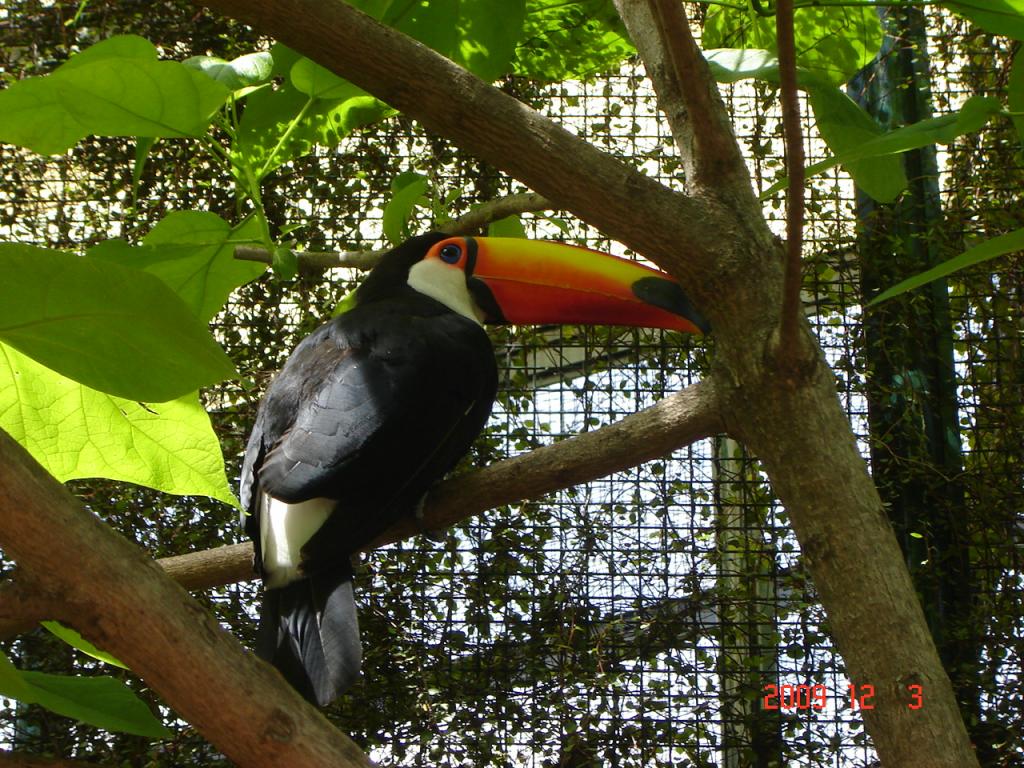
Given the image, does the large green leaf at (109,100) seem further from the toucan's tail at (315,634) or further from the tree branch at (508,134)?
the toucan's tail at (315,634)

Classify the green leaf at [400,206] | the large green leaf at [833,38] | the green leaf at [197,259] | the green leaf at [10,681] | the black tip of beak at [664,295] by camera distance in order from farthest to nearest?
1. the black tip of beak at [664,295]
2. the green leaf at [400,206]
3. the large green leaf at [833,38]
4. the green leaf at [197,259]
5. the green leaf at [10,681]

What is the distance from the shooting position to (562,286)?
151 centimetres

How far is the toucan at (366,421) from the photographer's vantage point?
3.73 ft

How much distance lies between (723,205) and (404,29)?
32 centimetres

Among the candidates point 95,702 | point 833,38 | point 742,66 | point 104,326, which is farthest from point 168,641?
point 833,38

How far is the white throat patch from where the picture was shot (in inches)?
63.0

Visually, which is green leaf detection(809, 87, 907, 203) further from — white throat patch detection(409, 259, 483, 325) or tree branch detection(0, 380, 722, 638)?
white throat patch detection(409, 259, 483, 325)

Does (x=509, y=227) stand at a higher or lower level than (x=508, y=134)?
higher

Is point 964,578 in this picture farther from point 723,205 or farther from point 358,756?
point 358,756

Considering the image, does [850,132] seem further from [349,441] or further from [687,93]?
[349,441]

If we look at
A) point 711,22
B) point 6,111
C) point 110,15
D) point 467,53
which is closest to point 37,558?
point 6,111

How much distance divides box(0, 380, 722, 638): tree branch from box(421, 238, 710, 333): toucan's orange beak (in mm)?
317

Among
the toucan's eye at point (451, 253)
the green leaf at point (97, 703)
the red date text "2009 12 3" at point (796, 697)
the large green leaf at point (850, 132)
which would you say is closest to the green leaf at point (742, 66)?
the large green leaf at point (850, 132)

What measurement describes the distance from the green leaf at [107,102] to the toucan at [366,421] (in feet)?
1.61
